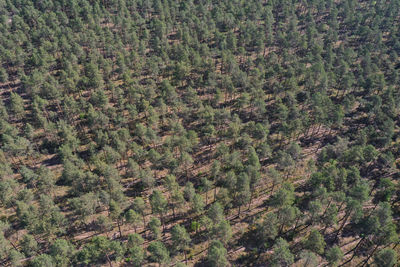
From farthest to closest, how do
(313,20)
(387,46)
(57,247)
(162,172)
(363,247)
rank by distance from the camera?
(313,20) → (387,46) → (162,172) → (363,247) → (57,247)

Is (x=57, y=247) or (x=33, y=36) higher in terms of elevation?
(x=33, y=36)

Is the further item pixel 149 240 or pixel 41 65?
pixel 41 65

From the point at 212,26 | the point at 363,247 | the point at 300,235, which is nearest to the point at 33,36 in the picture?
the point at 212,26

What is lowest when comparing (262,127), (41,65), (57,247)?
(57,247)

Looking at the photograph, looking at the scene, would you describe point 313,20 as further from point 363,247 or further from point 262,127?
point 363,247

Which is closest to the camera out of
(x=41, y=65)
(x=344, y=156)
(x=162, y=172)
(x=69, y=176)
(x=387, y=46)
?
(x=69, y=176)

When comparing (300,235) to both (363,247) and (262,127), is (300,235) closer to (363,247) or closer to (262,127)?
(363,247)
